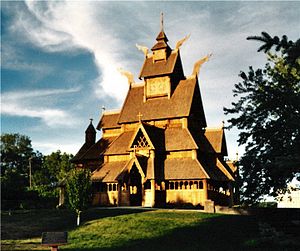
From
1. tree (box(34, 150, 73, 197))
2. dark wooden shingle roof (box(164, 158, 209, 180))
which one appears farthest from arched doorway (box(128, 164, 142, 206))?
tree (box(34, 150, 73, 197))

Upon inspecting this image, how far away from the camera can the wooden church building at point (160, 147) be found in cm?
3641

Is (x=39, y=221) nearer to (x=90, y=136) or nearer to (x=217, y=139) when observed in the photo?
(x=90, y=136)

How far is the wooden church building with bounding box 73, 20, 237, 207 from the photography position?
119ft

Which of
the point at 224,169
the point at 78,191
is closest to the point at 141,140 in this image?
the point at 224,169

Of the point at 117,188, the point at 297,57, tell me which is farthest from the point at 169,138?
the point at 297,57

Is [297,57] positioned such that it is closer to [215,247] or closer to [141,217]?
[215,247]

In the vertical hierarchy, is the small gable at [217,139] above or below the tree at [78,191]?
above

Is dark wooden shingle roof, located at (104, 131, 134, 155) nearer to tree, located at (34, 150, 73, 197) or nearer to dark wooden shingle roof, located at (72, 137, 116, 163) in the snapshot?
dark wooden shingle roof, located at (72, 137, 116, 163)

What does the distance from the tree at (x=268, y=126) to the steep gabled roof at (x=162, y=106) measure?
60.7ft

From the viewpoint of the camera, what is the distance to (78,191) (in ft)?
91.5

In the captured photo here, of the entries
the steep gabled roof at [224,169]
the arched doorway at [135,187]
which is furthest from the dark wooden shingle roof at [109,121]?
the steep gabled roof at [224,169]

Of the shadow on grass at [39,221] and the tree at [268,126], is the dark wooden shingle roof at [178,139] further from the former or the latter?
the tree at [268,126]

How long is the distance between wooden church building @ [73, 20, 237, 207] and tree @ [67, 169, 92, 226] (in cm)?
775

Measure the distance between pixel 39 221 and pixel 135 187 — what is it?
13.2 meters
